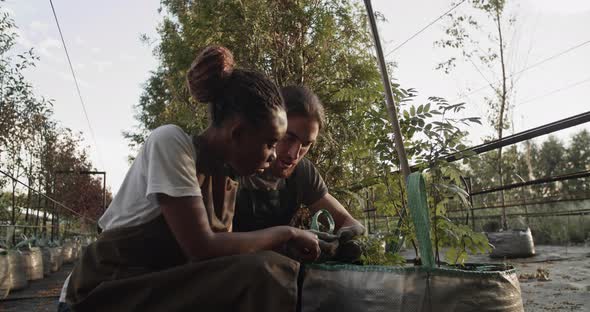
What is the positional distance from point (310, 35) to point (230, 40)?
98 cm

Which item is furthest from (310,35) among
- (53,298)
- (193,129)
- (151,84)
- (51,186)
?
(151,84)

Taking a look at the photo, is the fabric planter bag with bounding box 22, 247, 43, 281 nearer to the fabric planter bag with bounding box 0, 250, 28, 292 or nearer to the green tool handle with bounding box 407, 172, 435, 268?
the fabric planter bag with bounding box 0, 250, 28, 292

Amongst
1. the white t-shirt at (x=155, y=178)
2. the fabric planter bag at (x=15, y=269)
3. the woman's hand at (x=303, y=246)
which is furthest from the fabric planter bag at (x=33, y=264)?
the woman's hand at (x=303, y=246)

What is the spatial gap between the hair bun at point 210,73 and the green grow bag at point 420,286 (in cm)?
62

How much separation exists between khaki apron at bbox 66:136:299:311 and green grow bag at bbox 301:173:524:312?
22 cm

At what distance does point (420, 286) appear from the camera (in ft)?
3.84

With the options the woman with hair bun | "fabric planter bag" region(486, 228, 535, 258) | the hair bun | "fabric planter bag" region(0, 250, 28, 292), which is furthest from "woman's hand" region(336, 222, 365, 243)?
"fabric planter bag" region(486, 228, 535, 258)

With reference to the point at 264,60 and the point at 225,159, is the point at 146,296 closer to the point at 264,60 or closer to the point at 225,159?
the point at 225,159

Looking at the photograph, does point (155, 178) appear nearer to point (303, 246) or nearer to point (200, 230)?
point (200, 230)

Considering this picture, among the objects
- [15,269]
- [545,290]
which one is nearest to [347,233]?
[545,290]

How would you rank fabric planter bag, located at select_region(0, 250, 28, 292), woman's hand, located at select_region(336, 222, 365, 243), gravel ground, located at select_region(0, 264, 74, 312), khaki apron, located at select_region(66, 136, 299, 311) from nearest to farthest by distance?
khaki apron, located at select_region(66, 136, 299, 311) < woman's hand, located at select_region(336, 222, 365, 243) < gravel ground, located at select_region(0, 264, 74, 312) < fabric planter bag, located at select_region(0, 250, 28, 292)

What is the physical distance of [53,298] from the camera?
17.8ft

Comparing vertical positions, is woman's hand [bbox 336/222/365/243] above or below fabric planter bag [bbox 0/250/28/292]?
above

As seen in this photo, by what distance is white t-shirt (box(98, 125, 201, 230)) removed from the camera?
1187mm
